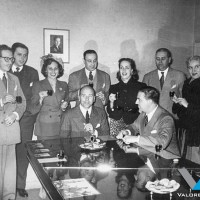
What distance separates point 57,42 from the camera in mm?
4973

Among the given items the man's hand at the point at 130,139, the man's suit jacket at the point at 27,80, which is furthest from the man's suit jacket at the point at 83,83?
the man's hand at the point at 130,139

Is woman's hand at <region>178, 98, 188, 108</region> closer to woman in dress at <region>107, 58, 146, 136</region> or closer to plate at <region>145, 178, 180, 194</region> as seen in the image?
woman in dress at <region>107, 58, 146, 136</region>

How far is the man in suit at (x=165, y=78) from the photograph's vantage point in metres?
4.72

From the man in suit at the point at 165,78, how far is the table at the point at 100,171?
6.40ft

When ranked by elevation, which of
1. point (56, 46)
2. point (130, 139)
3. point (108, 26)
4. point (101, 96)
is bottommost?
point (130, 139)

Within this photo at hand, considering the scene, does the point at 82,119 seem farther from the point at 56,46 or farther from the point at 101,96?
the point at 56,46

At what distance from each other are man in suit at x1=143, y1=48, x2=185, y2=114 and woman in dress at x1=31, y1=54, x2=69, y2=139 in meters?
1.46

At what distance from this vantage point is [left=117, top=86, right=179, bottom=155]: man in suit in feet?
9.94

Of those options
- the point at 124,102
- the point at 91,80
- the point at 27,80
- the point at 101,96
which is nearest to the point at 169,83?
the point at 124,102

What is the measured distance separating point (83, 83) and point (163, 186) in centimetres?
281

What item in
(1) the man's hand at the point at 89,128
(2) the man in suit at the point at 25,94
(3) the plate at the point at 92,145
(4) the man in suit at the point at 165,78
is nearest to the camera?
(3) the plate at the point at 92,145

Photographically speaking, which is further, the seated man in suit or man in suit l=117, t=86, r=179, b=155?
the seated man in suit

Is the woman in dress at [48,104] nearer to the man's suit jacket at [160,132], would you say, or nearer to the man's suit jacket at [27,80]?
the man's suit jacket at [27,80]

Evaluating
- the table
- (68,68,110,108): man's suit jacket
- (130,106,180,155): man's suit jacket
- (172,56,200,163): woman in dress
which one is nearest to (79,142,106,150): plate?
the table
